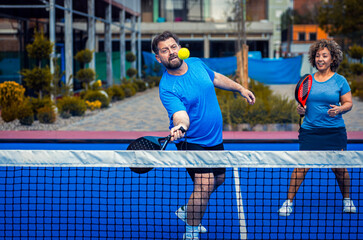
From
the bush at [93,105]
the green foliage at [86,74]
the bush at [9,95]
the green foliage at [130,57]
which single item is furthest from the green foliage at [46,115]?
the green foliage at [130,57]

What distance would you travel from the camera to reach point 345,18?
1604 inches

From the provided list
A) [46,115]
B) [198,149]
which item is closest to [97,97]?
[46,115]

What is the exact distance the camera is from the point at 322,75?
562 centimetres

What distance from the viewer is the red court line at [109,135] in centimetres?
1131

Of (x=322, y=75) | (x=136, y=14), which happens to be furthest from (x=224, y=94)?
(x=136, y=14)

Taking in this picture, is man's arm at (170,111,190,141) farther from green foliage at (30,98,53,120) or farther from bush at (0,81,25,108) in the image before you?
green foliage at (30,98,53,120)

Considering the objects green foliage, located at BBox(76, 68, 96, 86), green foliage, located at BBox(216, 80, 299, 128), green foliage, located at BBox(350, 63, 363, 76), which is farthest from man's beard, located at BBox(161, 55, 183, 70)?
green foliage, located at BBox(350, 63, 363, 76)

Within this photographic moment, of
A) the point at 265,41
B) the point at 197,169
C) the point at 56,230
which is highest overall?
the point at 265,41

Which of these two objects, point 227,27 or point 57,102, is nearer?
point 57,102

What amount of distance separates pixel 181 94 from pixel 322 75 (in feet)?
6.42

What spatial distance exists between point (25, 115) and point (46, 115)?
613 mm

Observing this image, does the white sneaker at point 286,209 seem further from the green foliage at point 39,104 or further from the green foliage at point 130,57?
the green foliage at point 130,57

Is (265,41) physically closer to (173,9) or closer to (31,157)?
(173,9)

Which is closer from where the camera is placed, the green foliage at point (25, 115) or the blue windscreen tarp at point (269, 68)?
the green foliage at point (25, 115)
